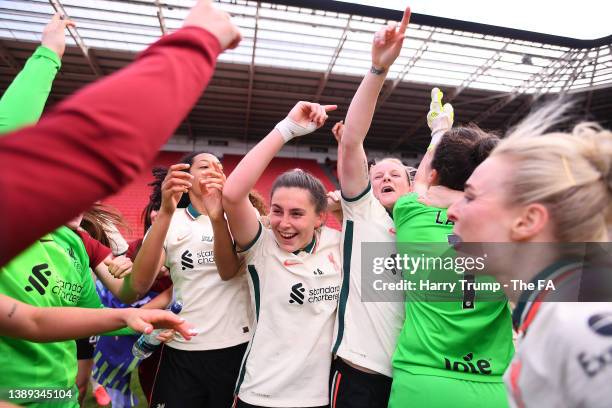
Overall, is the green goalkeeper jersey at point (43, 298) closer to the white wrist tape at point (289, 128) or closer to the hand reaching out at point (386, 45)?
the white wrist tape at point (289, 128)

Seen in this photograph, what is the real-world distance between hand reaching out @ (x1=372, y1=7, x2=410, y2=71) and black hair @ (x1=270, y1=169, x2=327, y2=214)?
2.41ft

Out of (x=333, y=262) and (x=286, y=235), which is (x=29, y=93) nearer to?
(x=286, y=235)

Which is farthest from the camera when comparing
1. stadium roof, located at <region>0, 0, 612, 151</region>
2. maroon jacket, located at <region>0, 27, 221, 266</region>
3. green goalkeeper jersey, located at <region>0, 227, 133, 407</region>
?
stadium roof, located at <region>0, 0, 612, 151</region>

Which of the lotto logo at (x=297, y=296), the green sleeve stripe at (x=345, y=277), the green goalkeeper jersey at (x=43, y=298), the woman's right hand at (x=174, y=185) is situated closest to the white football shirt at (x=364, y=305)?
the green sleeve stripe at (x=345, y=277)

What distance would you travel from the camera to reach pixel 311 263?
2150 millimetres

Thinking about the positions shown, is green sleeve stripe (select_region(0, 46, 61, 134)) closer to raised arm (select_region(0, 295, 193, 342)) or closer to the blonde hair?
raised arm (select_region(0, 295, 193, 342))

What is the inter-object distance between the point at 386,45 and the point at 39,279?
1800 mm

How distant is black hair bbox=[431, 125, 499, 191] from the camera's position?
1812 mm

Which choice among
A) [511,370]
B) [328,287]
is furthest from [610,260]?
[328,287]

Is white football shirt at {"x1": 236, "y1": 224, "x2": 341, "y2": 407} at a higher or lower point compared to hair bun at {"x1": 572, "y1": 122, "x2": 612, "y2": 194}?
lower

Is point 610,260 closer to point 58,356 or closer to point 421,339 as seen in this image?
point 421,339

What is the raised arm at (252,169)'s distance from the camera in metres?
1.93

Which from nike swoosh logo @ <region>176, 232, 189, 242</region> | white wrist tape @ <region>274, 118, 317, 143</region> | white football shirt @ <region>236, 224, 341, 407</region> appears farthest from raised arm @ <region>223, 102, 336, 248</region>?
nike swoosh logo @ <region>176, 232, 189, 242</region>

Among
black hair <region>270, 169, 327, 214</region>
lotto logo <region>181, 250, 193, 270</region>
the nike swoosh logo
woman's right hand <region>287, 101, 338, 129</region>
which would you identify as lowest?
lotto logo <region>181, 250, 193, 270</region>
